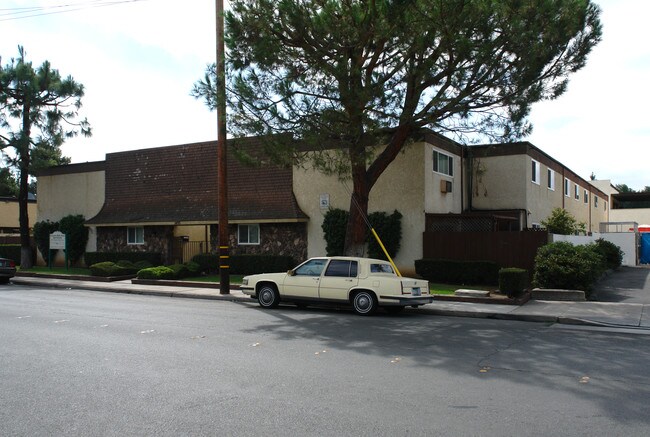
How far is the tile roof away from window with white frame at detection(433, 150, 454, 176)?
231 inches

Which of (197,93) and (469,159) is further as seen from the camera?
(469,159)

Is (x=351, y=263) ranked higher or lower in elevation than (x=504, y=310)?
higher

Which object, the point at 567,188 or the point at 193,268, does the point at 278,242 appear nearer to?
the point at 193,268

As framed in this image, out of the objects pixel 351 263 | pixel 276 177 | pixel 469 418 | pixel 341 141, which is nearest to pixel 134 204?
pixel 276 177

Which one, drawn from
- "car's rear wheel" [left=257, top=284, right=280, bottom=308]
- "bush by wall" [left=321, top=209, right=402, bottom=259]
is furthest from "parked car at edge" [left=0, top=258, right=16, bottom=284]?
"car's rear wheel" [left=257, top=284, right=280, bottom=308]

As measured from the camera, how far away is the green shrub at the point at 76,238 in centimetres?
3003

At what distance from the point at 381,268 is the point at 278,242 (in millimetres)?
10894

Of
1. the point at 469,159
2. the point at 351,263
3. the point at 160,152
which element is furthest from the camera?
the point at 160,152

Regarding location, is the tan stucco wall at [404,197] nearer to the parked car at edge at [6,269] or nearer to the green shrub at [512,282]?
the green shrub at [512,282]

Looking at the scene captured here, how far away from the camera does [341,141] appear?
16.8 meters

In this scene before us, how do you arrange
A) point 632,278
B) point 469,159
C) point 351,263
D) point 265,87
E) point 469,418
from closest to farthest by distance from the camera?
point 469,418 < point 351,263 < point 265,87 < point 632,278 < point 469,159

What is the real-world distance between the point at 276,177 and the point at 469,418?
19.8 m

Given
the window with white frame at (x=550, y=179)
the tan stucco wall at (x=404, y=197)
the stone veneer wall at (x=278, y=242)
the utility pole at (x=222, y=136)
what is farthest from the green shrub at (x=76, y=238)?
the window with white frame at (x=550, y=179)

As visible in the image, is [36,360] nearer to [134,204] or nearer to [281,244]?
[281,244]
